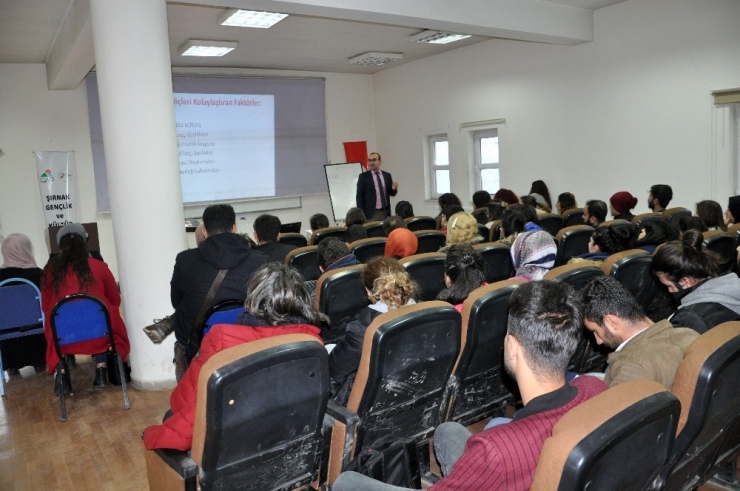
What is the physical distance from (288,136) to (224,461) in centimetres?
872

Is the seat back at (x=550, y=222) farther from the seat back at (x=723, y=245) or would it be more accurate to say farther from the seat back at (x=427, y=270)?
the seat back at (x=427, y=270)

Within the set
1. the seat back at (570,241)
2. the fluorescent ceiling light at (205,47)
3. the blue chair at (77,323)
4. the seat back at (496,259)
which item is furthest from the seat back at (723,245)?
the fluorescent ceiling light at (205,47)

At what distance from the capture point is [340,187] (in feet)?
34.2

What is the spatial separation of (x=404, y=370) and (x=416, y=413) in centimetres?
29

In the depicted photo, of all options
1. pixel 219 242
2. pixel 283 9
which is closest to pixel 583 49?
pixel 283 9

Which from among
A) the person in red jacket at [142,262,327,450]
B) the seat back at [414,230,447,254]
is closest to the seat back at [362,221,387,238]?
the seat back at [414,230,447,254]

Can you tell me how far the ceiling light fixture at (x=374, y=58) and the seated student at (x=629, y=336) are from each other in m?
7.53

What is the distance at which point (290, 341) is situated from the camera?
183 centimetres

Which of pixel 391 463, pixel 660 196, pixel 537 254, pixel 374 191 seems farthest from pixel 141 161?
pixel 660 196

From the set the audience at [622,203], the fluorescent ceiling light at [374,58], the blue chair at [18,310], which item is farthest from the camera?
the fluorescent ceiling light at [374,58]

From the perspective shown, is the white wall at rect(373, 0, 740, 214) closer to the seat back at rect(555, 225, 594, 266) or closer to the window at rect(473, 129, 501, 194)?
the window at rect(473, 129, 501, 194)

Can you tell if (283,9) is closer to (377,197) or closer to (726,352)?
(377,197)

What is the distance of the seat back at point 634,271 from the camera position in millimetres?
3072

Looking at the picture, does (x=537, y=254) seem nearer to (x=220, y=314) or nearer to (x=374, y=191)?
(x=220, y=314)
